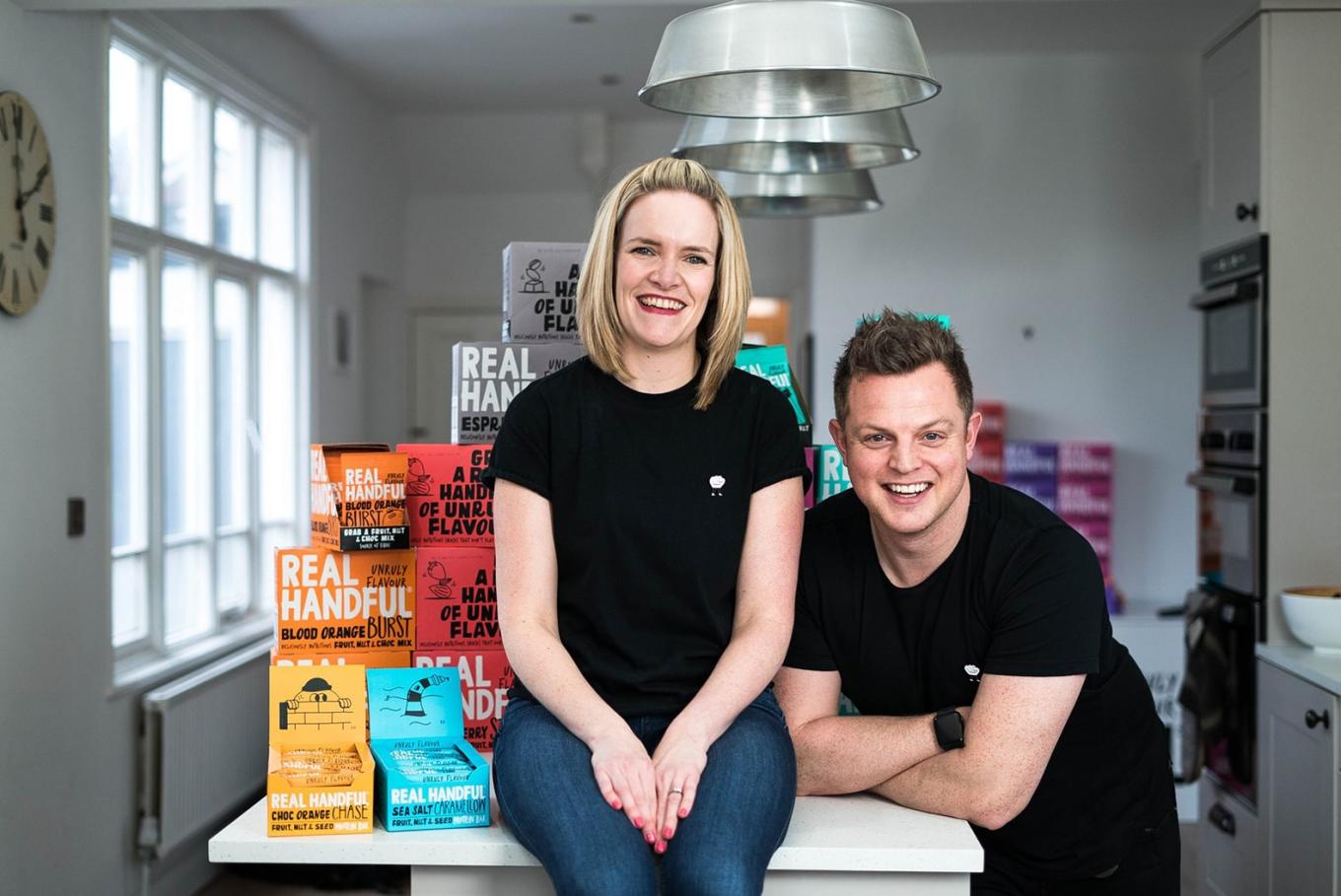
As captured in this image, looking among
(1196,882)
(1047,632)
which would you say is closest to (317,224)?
(1196,882)

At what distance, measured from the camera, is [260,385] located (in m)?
5.62

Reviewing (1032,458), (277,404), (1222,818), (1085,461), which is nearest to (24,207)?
(277,404)

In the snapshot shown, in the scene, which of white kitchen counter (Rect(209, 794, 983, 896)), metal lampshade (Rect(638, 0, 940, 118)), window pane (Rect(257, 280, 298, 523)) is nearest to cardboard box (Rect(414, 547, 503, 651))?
white kitchen counter (Rect(209, 794, 983, 896))

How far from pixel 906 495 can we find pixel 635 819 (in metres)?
0.56

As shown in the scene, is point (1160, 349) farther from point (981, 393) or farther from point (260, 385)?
point (260, 385)

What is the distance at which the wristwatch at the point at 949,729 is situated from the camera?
177cm

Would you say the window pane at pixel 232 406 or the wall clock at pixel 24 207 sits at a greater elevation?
the wall clock at pixel 24 207

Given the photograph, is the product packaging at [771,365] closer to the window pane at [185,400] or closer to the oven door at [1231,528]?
the oven door at [1231,528]

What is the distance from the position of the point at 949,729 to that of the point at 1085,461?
4.18 meters

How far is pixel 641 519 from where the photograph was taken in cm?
178

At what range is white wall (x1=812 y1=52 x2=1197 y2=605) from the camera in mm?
5836

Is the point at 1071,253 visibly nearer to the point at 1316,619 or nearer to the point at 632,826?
the point at 1316,619

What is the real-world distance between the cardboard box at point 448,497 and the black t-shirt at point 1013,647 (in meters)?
0.60

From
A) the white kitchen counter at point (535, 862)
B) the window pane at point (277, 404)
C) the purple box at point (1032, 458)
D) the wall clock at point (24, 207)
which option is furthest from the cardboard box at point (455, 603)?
the purple box at point (1032, 458)
